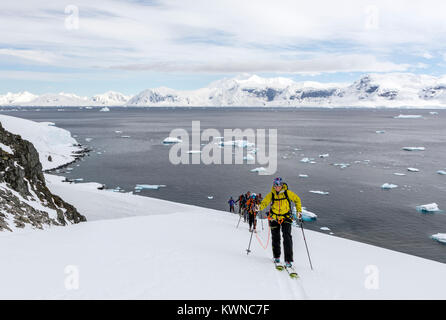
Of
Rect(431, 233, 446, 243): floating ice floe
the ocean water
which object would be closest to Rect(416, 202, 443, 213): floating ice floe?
the ocean water

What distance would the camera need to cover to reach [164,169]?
4747cm

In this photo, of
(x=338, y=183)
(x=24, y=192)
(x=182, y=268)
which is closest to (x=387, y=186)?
(x=338, y=183)

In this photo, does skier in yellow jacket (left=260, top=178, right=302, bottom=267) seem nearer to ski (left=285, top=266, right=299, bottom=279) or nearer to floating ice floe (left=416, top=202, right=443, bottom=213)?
ski (left=285, top=266, right=299, bottom=279)

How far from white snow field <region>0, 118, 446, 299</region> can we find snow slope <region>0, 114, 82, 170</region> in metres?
42.0

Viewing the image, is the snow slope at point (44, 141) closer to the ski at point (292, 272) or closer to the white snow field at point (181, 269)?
the white snow field at point (181, 269)

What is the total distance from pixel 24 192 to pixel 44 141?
146ft

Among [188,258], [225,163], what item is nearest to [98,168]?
[225,163]

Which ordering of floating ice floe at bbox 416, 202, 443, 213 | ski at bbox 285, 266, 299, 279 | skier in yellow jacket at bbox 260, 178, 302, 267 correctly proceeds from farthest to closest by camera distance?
floating ice floe at bbox 416, 202, 443, 213
skier in yellow jacket at bbox 260, 178, 302, 267
ski at bbox 285, 266, 299, 279

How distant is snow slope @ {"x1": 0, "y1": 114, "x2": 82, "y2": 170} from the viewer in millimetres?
48344

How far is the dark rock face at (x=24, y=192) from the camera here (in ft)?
40.3

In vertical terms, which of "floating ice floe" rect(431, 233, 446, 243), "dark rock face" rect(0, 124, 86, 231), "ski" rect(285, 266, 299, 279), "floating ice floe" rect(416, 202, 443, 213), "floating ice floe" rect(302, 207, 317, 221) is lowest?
"floating ice floe" rect(431, 233, 446, 243)

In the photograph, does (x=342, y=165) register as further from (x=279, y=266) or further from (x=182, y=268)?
(x=182, y=268)
